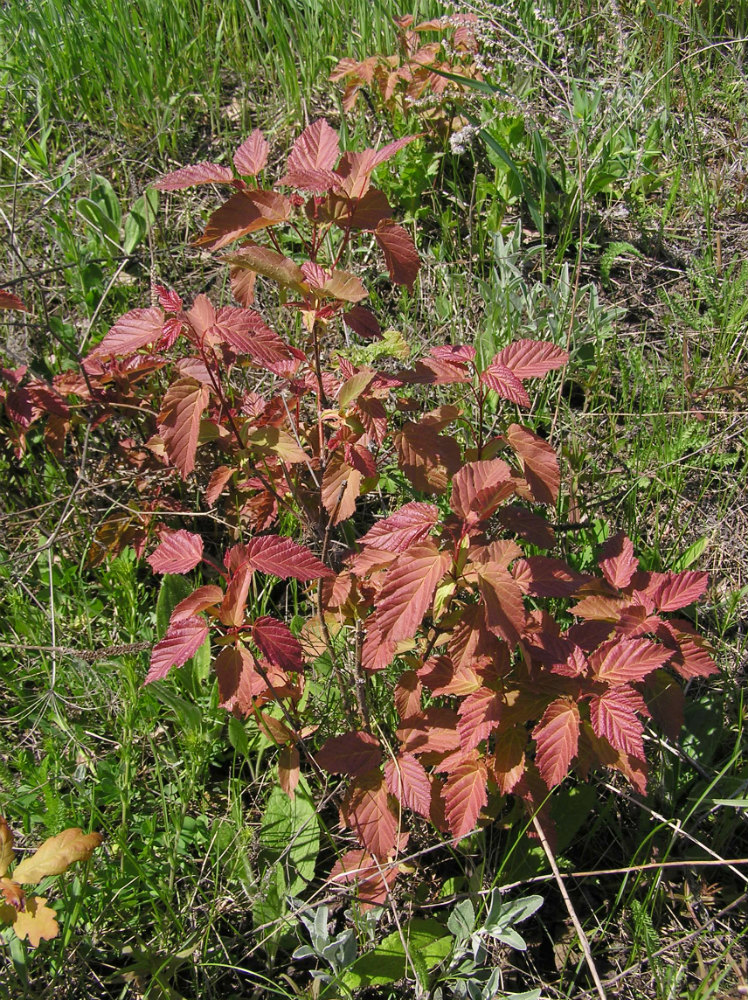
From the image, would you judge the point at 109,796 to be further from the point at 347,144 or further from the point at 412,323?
the point at 347,144

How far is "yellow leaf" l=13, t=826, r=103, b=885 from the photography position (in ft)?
4.28

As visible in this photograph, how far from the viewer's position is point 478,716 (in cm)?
144

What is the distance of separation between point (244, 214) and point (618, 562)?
0.95 m

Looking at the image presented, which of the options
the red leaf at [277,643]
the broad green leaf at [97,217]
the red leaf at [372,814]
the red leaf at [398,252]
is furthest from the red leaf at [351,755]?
the broad green leaf at [97,217]

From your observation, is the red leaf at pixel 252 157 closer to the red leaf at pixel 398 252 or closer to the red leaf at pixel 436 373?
the red leaf at pixel 398 252

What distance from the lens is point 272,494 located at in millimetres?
1880

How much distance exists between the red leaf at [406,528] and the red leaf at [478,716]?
311 mm

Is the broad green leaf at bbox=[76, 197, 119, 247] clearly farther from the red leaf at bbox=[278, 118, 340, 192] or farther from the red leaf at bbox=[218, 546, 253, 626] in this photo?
the red leaf at bbox=[218, 546, 253, 626]

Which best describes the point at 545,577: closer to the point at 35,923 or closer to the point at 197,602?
the point at 197,602

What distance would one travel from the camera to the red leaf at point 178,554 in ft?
4.82

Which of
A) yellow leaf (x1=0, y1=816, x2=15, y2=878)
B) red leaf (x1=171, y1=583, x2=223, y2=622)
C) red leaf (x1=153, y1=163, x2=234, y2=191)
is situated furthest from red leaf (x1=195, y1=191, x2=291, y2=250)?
yellow leaf (x1=0, y1=816, x2=15, y2=878)

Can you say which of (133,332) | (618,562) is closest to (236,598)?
(133,332)

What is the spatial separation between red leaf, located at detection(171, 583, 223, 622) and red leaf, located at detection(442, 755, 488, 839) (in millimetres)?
543

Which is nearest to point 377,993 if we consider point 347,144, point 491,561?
point 491,561
